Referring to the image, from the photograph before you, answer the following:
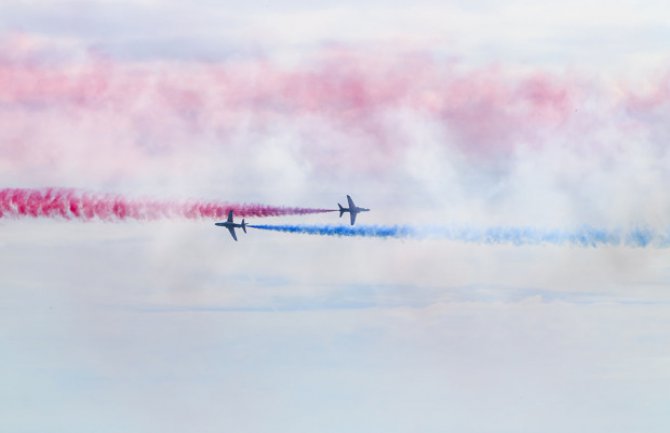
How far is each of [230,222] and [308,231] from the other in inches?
235

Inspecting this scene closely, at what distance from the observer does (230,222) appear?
226 feet

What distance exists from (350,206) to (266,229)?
9764mm

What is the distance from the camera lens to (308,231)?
2554 inches

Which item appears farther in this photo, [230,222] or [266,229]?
[230,222]

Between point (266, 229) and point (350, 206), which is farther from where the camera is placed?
point (350, 206)

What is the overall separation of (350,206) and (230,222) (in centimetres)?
735

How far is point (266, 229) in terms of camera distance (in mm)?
63562

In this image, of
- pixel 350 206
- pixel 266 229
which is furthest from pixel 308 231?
pixel 350 206

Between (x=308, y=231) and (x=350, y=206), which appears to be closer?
(x=308, y=231)

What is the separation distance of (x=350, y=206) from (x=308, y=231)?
782 centimetres

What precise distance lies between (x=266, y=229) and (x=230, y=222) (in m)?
5.89

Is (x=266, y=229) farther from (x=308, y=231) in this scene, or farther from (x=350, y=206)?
(x=350, y=206)
